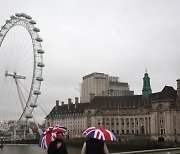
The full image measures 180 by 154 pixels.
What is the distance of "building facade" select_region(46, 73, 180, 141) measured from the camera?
77.4 metres

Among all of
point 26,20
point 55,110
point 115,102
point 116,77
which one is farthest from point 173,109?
point 116,77

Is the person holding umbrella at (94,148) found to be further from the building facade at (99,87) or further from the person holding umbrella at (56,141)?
the building facade at (99,87)

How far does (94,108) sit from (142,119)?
13899 mm

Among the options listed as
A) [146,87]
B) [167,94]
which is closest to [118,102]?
[146,87]

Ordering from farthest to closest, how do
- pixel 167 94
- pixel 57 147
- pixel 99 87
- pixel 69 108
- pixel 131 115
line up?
1. pixel 99 87
2. pixel 69 108
3. pixel 131 115
4. pixel 167 94
5. pixel 57 147

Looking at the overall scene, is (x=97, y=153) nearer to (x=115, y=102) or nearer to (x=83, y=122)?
(x=115, y=102)

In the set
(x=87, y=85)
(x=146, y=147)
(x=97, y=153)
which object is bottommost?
(x=146, y=147)

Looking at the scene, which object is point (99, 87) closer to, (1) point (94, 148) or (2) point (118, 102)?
(2) point (118, 102)

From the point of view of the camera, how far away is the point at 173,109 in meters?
77.3

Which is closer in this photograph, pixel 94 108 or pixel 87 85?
pixel 94 108

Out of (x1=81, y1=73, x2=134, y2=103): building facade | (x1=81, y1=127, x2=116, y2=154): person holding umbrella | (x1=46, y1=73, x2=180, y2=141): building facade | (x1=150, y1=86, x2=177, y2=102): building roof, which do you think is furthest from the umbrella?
(x1=81, y1=73, x2=134, y2=103): building facade

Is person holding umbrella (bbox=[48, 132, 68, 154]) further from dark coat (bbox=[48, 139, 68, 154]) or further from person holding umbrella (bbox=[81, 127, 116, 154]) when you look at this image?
person holding umbrella (bbox=[81, 127, 116, 154])

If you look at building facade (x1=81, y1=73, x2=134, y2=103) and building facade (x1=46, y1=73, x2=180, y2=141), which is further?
building facade (x1=81, y1=73, x2=134, y2=103)

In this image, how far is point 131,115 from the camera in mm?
91062
